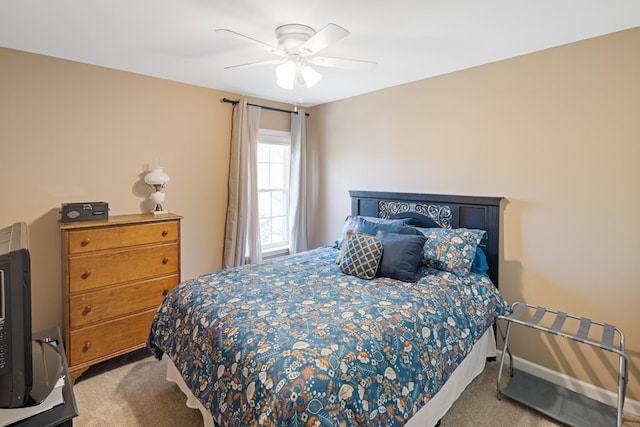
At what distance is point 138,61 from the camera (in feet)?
8.72

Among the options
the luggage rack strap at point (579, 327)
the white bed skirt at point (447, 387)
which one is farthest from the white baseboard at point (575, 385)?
the luggage rack strap at point (579, 327)

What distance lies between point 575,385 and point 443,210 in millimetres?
1569

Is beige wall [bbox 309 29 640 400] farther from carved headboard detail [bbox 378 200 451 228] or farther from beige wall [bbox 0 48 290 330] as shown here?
beige wall [bbox 0 48 290 330]

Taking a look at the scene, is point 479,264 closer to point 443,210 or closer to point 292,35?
point 443,210

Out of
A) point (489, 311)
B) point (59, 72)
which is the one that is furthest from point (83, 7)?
point (489, 311)

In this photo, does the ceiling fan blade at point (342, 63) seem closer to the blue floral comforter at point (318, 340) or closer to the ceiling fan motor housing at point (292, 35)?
the ceiling fan motor housing at point (292, 35)

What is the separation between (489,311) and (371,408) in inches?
54.2

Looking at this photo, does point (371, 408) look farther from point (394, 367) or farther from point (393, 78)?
point (393, 78)

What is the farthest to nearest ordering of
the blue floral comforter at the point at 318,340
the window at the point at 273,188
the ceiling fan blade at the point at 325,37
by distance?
1. the window at the point at 273,188
2. the ceiling fan blade at the point at 325,37
3. the blue floral comforter at the point at 318,340

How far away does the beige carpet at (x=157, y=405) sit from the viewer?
6.64ft

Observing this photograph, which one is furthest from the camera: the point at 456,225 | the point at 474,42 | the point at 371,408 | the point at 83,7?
the point at 456,225

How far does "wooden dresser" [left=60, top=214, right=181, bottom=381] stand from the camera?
237cm

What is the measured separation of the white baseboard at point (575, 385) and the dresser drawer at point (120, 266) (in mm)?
2960

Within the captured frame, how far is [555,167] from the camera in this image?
237 centimetres
